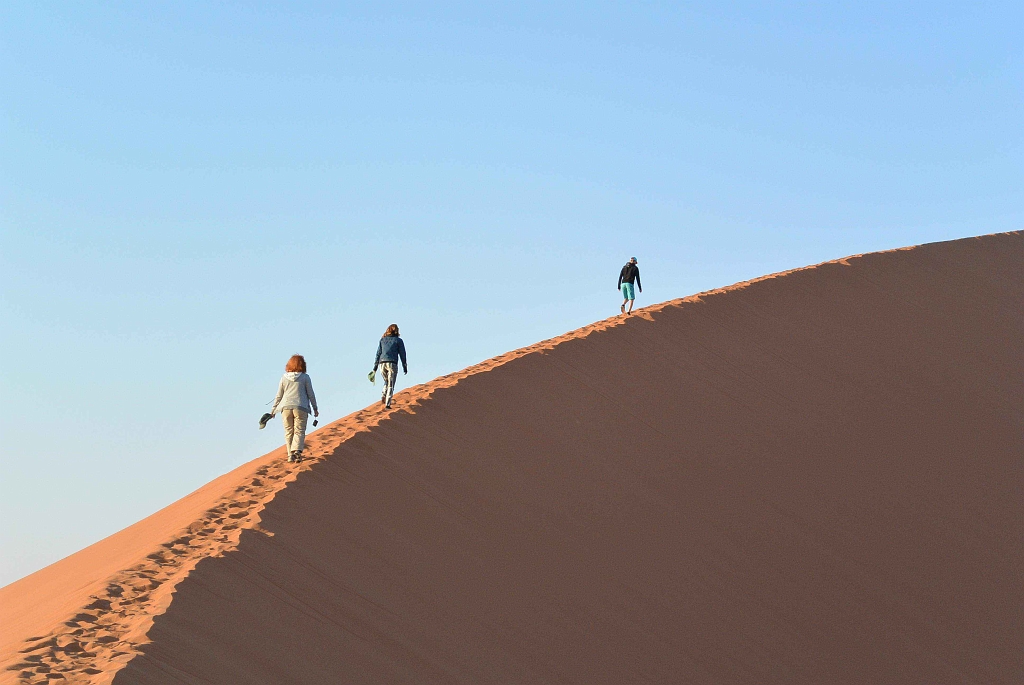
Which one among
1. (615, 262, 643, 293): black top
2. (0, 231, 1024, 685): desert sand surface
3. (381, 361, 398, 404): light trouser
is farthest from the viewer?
(615, 262, 643, 293): black top

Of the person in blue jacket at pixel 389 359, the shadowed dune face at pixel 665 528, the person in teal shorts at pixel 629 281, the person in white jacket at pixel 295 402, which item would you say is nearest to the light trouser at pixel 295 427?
the person in white jacket at pixel 295 402

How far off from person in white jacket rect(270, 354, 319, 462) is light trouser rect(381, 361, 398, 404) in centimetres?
226

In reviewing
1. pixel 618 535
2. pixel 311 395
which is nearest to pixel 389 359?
pixel 311 395

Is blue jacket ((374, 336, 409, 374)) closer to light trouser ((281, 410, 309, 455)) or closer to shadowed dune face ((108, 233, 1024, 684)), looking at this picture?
shadowed dune face ((108, 233, 1024, 684))

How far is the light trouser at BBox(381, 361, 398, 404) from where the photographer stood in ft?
42.9

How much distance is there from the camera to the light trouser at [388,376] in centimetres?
1308

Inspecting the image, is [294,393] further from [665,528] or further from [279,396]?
[665,528]

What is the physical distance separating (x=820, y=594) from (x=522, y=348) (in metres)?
6.55

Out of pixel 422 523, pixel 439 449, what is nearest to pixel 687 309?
pixel 439 449

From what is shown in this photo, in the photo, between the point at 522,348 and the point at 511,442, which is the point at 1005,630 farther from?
the point at 522,348

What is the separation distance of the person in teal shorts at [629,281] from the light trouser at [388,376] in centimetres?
638

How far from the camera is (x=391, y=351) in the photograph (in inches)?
517

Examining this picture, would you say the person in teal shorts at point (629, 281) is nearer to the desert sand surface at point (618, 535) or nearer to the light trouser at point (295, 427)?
the desert sand surface at point (618, 535)

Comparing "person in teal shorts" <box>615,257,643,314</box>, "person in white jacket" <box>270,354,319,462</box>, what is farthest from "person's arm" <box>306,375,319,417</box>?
"person in teal shorts" <box>615,257,643,314</box>
